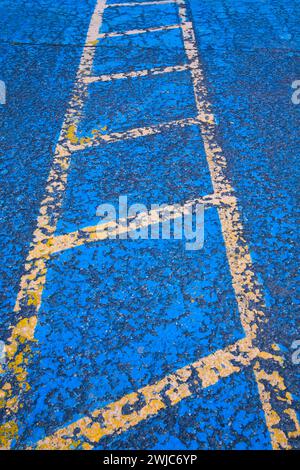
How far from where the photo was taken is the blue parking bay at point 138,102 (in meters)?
3.33

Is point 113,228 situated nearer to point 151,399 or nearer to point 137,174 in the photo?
point 137,174

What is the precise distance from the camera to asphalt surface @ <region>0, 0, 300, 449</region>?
5.53 ft

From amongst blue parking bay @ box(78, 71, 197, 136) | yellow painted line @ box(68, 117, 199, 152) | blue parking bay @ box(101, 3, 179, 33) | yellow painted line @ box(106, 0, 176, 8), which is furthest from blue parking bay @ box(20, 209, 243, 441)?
yellow painted line @ box(106, 0, 176, 8)

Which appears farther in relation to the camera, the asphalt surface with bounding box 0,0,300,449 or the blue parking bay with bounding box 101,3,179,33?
the blue parking bay with bounding box 101,3,179,33

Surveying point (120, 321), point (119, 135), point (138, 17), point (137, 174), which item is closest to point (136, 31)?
point (138, 17)

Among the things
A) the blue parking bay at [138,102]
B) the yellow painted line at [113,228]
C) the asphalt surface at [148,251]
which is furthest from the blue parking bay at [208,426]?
the blue parking bay at [138,102]

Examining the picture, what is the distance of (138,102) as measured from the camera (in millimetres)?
3551

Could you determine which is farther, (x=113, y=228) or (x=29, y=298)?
(x=113, y=228)

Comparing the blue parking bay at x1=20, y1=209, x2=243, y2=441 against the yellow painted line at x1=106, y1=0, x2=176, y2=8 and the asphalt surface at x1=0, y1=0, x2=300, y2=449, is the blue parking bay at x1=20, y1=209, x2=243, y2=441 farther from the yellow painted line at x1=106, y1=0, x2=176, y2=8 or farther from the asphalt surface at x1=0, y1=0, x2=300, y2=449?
the yellow painted line at x1=106, y1=0, x2=176, y2=8

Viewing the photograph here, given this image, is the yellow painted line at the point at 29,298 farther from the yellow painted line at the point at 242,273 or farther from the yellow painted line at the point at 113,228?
the yellow painted line at the point at 242,273

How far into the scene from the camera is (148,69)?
4016 millimetres

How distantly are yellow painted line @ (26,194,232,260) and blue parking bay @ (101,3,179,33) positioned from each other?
331 cm

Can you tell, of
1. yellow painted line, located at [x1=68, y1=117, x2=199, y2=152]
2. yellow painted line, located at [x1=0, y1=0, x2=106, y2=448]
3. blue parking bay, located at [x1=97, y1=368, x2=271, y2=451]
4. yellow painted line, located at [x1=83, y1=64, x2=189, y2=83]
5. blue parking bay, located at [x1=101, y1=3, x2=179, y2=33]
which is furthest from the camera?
blue parking bay, located at [x1=101, y1=3, x2=179, y2=33]

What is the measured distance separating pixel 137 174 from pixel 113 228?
1.86 feet
